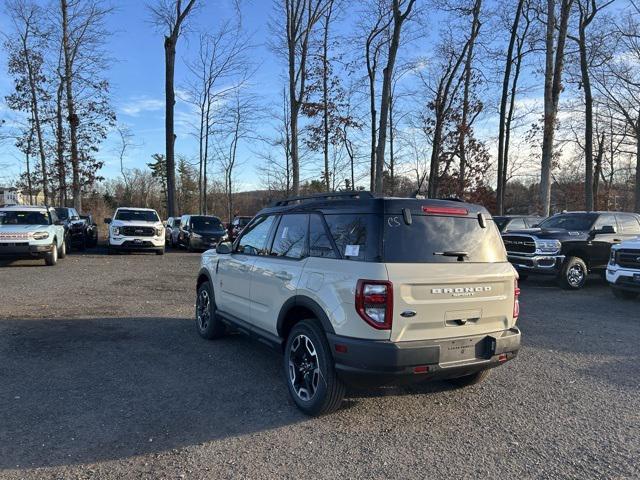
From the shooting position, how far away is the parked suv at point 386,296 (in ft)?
12.3

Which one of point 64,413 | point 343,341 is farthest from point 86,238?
point 343,341

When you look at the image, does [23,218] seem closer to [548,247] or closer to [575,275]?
[548,247]

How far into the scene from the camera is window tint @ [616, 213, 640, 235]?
12.9 m

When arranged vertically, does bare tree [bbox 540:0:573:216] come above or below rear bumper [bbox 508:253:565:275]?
above

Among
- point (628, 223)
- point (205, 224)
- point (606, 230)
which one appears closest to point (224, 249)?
point (606, 230)

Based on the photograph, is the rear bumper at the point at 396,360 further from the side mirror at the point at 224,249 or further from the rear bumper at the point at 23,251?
the rear bumper at the point at 23,251

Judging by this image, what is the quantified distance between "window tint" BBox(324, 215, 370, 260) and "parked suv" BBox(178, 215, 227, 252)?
17.1m

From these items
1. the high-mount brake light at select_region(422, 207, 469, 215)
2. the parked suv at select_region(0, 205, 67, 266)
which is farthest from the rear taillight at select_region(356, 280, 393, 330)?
the parked suv at select_region(0, 205, 67, 266)

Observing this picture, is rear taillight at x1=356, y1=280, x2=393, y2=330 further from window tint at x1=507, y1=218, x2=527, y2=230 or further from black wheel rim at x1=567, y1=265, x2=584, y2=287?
window tint at x1=507, y1=218, x2=527, y2=230

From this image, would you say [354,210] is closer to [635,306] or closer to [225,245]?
[225,245]

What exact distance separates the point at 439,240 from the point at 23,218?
1484 cm

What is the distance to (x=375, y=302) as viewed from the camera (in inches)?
146

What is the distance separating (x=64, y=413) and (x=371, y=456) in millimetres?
2625

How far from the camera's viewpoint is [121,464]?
3.36 metres
